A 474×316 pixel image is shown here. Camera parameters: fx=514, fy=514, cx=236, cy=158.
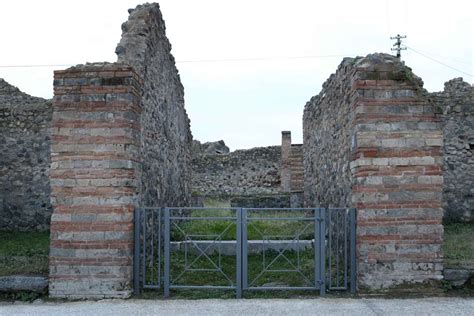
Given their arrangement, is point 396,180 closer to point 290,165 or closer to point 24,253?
point 24,253

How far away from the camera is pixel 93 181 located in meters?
6.83

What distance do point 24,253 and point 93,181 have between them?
3.51m

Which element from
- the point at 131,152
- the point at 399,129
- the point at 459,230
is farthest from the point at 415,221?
the point at 459,230

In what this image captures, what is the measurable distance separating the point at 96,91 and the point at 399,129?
4.08 metres

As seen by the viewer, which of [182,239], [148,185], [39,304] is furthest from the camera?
[182,239]

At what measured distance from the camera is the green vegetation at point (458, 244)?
25.7 ft

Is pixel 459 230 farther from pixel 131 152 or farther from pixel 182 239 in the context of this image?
pixel 131 152

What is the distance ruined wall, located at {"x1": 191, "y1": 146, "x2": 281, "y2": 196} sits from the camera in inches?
964

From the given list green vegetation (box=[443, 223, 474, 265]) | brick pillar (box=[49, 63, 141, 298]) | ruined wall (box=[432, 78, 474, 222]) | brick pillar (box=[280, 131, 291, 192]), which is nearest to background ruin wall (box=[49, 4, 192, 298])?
brick pillar (box=[49, 63, 141, 298])

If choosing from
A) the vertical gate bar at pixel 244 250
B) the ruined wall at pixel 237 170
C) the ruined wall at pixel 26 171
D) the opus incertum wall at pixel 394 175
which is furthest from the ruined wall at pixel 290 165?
the vertical gate bar at pixel 244 250

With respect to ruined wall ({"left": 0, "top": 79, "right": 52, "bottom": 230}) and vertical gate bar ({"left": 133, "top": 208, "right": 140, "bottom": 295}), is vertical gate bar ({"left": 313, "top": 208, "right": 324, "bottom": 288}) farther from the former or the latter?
ruined wall ({"left": 0, "top": 79, "right": 52, "bottom": 230})

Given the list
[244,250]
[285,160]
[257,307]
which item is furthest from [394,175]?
[285,160]

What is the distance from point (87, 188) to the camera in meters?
6.83

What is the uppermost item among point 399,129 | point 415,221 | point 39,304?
A: point 399,129
